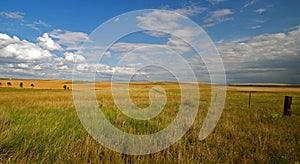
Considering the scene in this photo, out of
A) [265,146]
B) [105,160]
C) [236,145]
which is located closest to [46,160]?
[105,160]

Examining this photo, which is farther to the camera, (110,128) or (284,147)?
(110,128)

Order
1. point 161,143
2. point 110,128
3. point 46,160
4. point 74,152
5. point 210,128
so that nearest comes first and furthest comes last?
point 46,160, point 74,152, point 161,143, point 110,128, point 210,128

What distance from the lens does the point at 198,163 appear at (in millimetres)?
4156

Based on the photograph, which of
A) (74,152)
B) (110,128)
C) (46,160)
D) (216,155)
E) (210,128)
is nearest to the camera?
(46,160)

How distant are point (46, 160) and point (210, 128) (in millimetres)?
5078

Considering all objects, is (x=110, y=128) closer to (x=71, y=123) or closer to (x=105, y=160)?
(x=71, y=123)

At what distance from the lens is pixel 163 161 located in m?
4.25

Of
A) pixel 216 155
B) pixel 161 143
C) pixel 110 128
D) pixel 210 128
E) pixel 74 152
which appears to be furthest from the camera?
pixel 210 128

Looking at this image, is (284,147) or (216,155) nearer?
(216,155)

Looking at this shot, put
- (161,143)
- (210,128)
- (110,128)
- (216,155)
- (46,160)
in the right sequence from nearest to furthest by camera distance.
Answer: (46,160) → (216,155) → (161,143) → (110,128) → (210,128)

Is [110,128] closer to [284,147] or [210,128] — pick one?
[210,128]

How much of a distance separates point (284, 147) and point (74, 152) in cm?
473

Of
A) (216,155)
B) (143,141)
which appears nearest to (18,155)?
(143,141)

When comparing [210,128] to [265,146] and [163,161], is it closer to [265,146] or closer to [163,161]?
[265,146]
